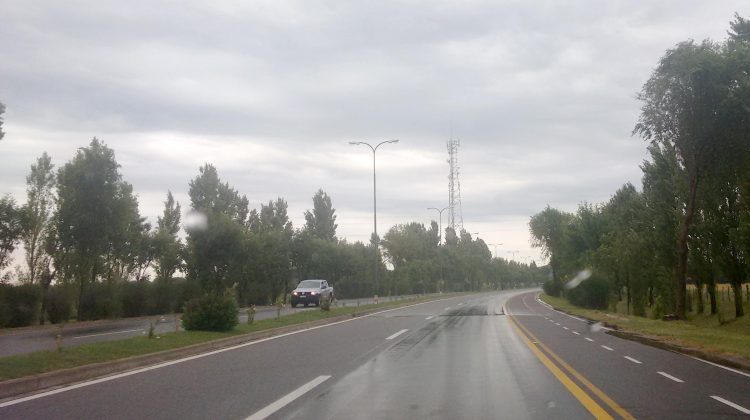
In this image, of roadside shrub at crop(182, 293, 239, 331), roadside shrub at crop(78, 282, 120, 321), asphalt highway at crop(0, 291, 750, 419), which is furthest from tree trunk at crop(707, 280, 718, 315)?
roadside shrub at crop(78, 282, 120, 321)

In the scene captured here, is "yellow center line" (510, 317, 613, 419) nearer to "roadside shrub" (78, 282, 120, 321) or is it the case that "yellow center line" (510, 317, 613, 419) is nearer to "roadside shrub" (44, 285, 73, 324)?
"roadside shrub" (44, 285, 73, 324)

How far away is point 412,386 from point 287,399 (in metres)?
2.29

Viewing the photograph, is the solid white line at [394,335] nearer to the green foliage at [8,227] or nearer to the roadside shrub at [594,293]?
the green foliage at [8,227]

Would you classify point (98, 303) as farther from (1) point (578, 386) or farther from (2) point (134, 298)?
(1) point (578, 386)

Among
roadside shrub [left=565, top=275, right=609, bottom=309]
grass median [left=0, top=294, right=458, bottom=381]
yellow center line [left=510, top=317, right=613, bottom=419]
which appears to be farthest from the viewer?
roadside shrub [left=565, top=275, right=609, bottom=309]

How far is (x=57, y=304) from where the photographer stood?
32.3 m

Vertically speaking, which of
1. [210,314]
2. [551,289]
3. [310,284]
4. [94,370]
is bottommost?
[94,370]

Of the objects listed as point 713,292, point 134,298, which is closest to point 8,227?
point 134,298

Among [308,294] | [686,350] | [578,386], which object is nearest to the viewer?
[578,386]

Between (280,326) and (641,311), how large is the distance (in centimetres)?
2910

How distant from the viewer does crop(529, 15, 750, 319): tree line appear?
87.5 ft

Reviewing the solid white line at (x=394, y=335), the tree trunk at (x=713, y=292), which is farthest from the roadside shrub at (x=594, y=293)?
the solid white line at (x=394, y=335)

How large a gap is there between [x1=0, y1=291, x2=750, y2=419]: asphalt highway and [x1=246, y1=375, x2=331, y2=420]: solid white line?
0.06 ft

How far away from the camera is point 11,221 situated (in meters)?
29.5
